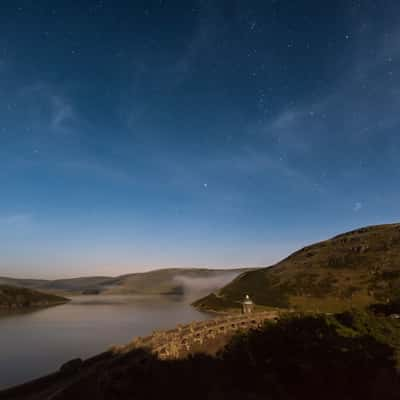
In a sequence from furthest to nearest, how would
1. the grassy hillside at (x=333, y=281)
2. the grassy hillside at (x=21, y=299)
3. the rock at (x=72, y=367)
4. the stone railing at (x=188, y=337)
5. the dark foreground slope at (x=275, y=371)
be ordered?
the grassy hillside at (x=21, y=299), the grassy hillside at (x=333, y=281), the stone railing at (x=188, y=337), the rock at (x=72, y=367), the dark foreground slope at (x=275, y=371)

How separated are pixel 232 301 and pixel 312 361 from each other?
4976 inches

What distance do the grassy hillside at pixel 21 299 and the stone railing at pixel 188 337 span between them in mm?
147213

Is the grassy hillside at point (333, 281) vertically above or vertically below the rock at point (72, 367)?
above

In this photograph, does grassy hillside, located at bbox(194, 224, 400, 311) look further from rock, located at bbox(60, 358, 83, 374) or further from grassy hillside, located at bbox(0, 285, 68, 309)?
grassy hillside, located at bbox(0, 285, 68, 309)

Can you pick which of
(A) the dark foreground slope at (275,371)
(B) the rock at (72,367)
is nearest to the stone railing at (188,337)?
(A) the dark foreground slope at (275,371)

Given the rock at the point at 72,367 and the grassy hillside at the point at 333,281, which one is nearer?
the rock at the point at 72,367

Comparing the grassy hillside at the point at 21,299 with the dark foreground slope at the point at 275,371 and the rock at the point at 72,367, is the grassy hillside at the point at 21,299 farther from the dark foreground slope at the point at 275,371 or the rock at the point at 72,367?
the dark foreground slope at the point at 275,371

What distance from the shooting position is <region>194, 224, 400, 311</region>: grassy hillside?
110938 mm

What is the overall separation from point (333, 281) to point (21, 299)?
6132 inches

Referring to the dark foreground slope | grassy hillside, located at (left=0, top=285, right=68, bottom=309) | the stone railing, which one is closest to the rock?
the dark foreground slope

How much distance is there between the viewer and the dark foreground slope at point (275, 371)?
2008 centimetres

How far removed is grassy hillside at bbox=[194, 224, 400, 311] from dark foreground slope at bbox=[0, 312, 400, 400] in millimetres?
78310

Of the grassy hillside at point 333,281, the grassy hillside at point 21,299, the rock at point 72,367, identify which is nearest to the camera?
the rock at point 72,367

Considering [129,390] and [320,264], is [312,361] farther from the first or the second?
[320,264]
